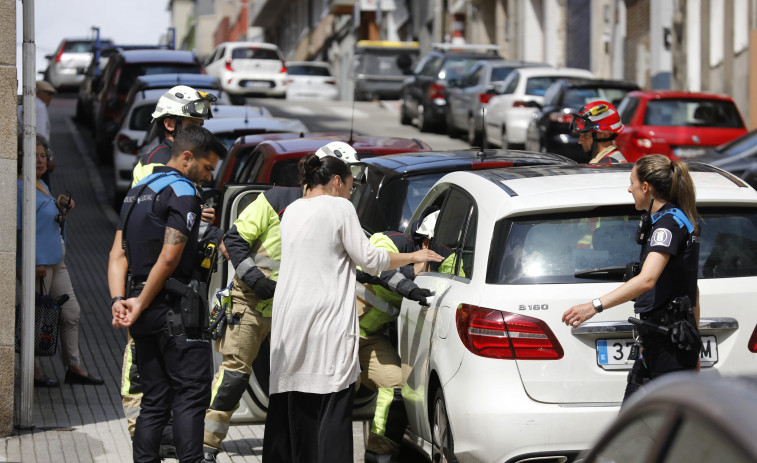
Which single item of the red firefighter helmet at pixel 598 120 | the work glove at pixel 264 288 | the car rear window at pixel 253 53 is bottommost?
the work glove at pixel 264 288

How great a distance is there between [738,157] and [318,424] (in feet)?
40.5

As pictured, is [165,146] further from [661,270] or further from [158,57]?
[158,57]

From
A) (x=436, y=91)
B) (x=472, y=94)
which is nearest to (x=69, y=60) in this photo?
(x=436, y=91)

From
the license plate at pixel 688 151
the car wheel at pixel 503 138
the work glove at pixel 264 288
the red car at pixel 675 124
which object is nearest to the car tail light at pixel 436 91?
the car wheel at pixel 503 138

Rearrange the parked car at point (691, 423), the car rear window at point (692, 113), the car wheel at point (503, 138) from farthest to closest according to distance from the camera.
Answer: the car wheel at point (503, 138), the car rear window at point (692, 113), the parked car at point (691, 423)

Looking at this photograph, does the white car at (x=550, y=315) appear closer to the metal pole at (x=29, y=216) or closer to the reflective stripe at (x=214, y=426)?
the reflective stripe at (x=214, y=426)

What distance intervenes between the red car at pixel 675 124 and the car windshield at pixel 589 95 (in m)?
1.47

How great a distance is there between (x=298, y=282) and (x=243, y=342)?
1.10m

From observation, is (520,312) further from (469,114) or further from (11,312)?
(469,114)

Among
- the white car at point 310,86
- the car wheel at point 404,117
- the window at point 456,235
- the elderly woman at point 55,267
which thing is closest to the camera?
the window at point 456,235

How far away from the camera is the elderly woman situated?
30.3 feet

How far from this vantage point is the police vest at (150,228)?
6094 millimetres

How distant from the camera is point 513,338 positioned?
5785mm

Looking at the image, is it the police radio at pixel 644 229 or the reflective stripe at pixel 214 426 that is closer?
the police radio at pixel 644 229
